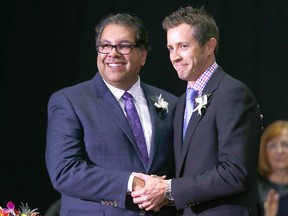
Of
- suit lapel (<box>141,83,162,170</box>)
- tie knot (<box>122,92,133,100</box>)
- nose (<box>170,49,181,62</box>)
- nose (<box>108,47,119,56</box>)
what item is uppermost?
nose (<box>108,47,119,56</box>)

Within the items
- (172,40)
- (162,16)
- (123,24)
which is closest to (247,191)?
(172,40)

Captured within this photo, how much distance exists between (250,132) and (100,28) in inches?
38.7

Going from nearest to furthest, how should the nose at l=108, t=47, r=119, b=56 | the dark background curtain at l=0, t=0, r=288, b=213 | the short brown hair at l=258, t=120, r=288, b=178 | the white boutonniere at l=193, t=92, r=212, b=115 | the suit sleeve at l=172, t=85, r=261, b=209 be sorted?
the suit sleeve at l=172, t=85, r=261, b=209, the white boutonniere at l=193, t=92, r=212, b=115, the nose at l=108, t=47, r=119, b=56, the short brown hair at l=258, t=120, r=288, b=178, the dark background curtain at l=0, t=0, r=288, b=213

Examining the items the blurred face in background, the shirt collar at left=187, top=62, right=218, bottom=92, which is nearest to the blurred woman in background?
the blurred face in background

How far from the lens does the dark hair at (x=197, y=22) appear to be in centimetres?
367

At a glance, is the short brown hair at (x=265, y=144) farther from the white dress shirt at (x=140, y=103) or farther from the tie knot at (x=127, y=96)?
the tie knot at (x=127, y=96)

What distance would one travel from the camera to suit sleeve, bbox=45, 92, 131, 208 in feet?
11.9

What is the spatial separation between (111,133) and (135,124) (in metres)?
0.15

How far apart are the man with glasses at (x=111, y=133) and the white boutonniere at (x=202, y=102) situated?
0.34 metres

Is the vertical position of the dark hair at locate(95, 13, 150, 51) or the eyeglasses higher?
the dark hair at locate(95, 13, 150, 51)

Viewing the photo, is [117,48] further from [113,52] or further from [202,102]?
[202,102]

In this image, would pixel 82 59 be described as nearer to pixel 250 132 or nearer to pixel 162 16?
pixel 162 16

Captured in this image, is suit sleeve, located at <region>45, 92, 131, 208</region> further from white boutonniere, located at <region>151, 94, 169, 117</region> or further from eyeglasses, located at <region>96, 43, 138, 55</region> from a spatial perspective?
white boutonniere, located at <region>151, 94, 169, 117</region>

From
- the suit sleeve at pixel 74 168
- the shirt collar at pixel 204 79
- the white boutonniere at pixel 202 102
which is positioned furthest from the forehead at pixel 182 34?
the suit sleeve at pixel 74 168
